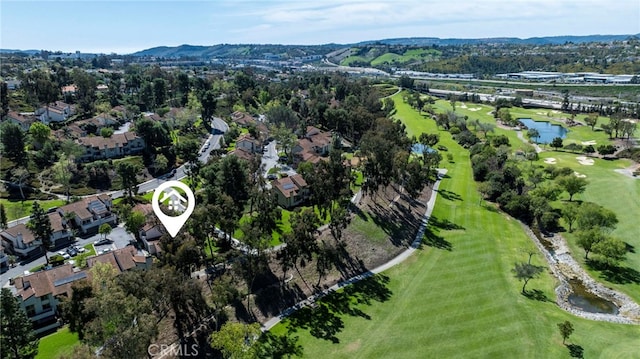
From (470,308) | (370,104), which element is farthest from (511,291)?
(370,104)

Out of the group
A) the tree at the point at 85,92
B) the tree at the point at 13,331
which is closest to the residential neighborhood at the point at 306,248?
the tree at the point at 13,331

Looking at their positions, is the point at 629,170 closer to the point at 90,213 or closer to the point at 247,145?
the point at 247,145

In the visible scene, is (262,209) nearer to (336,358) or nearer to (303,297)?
(303,297)

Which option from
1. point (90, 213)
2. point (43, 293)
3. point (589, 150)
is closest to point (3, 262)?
point (90, 213)

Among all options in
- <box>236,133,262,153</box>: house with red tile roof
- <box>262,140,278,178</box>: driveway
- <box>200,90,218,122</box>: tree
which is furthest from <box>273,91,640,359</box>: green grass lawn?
<box>200,90,218,122</box>: tree

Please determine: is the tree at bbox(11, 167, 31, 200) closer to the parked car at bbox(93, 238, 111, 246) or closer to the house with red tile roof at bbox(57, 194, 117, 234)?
the house with red tile roof at bbox(57, 194, 117, 234)

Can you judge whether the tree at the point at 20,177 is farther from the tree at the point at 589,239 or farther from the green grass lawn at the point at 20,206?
the tree at the point at 589,239
